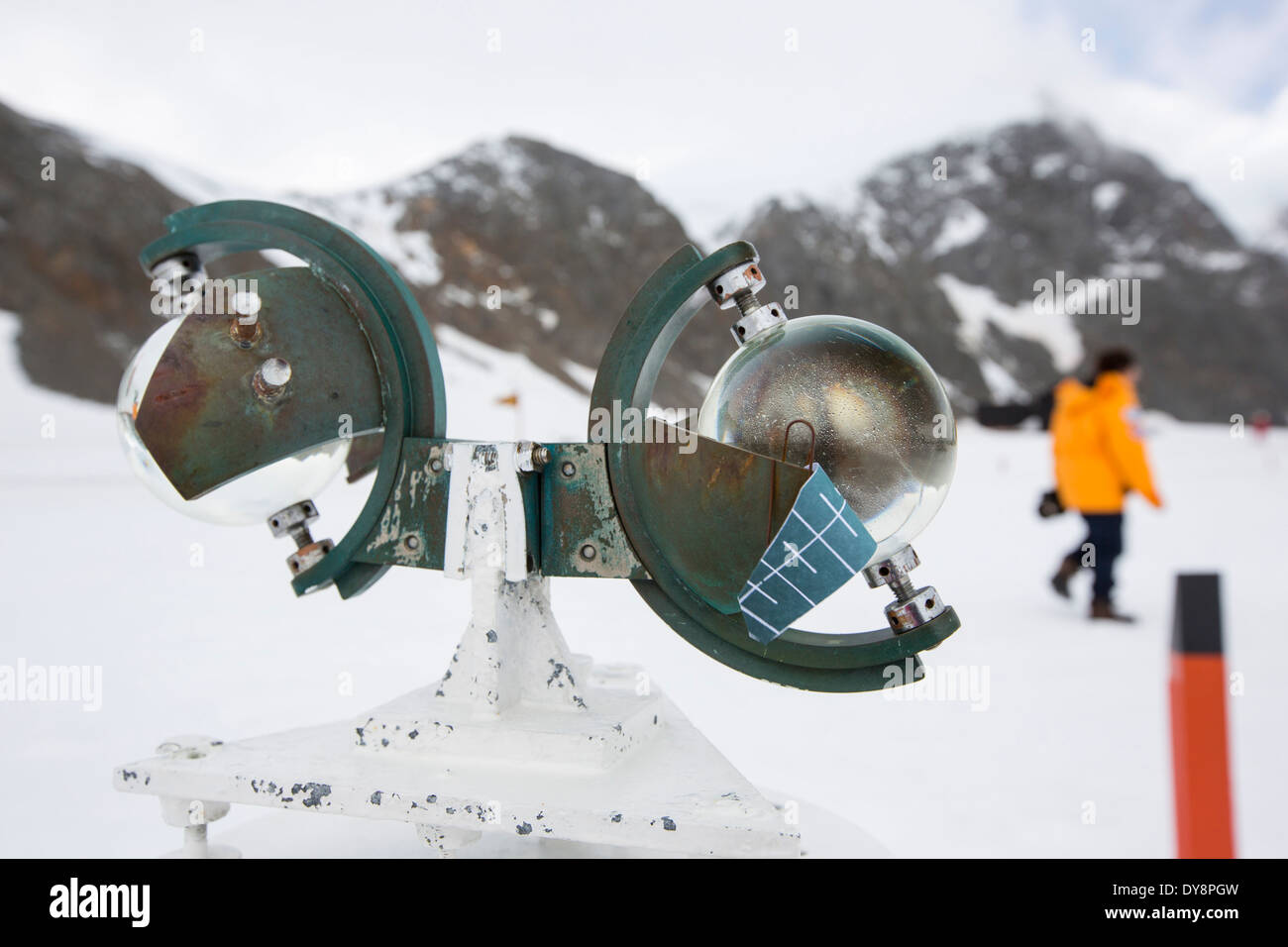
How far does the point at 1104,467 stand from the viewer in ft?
16.2

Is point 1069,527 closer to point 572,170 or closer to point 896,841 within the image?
point 896,841

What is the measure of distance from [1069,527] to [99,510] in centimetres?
827

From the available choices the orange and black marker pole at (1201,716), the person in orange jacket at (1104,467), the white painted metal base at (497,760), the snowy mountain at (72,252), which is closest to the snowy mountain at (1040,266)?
the snowy mountain at (72,252)

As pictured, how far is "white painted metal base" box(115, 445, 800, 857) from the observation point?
146cm

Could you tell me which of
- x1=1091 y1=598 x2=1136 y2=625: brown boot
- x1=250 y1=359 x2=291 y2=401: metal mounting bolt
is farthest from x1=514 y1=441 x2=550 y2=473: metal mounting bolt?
x1=1091 y1=598 x2=1136 y2=625: brown boot

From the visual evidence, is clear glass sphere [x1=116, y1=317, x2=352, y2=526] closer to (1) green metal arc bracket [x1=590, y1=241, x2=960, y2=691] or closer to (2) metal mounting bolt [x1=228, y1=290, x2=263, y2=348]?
(2) metal mounting bolt [x1=228, y1=290, x2=263, y2=348]

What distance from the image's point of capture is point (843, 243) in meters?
58.3

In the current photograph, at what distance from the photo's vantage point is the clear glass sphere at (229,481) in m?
1.63

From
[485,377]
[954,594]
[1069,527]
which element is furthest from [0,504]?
[485,377]

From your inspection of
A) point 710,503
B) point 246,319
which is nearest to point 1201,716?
point 710,503

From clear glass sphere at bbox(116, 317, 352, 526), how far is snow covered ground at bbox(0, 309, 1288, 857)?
0.69m

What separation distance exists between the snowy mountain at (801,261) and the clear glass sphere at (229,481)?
11447 mm

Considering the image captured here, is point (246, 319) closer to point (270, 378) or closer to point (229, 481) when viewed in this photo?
point (270, 378)
